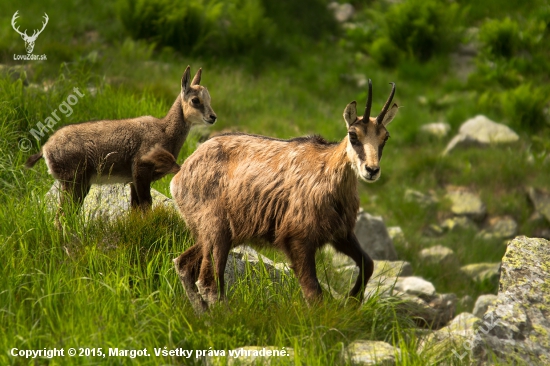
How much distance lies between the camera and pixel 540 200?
16.3 metres

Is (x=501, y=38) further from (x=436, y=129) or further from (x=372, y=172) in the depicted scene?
(x=372, y=172)

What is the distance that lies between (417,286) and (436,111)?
300 inches

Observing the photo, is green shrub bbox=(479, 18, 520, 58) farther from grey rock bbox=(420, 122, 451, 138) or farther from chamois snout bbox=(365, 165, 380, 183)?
chamois snout bbox=(365, 165, 380, 183)

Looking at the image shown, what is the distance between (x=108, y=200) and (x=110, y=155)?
0.62 metres

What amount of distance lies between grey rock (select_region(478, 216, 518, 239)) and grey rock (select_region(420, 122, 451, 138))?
8.93 ft

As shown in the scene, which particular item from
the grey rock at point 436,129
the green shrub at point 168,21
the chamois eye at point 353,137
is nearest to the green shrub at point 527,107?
the grey rock at point 436,129

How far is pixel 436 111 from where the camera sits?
61.4 feet

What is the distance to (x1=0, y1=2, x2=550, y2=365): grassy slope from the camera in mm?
5688

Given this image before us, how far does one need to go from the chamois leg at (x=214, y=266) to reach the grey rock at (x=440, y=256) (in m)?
8.73

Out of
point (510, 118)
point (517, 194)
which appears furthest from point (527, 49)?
point (517, 194)

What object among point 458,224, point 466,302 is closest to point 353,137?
point 466,302

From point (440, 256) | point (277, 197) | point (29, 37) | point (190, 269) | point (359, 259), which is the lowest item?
point (440, 256)

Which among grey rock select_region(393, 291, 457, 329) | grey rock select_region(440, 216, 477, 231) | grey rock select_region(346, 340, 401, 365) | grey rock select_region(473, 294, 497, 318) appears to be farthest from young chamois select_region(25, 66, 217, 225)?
grey rock select_region(440, 216, 477, 231)

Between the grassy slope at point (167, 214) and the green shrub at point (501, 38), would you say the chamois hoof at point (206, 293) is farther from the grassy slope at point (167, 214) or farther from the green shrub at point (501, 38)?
the green shrub at point (501, 38)
